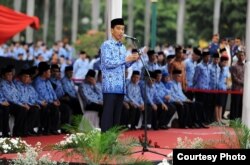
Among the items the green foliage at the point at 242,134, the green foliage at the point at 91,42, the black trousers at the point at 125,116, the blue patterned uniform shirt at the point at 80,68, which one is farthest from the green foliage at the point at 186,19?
the green foliage at the point at 242,134

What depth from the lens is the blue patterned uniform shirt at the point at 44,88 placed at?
55.1 ft

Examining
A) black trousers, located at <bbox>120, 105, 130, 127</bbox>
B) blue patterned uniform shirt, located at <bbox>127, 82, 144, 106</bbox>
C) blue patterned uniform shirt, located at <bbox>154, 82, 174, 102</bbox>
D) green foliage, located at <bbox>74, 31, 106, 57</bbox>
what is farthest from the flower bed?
green foliage, located at <bbox>74, 31, 106, 57</bbox>

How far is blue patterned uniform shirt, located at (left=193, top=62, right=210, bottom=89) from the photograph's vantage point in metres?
20.1

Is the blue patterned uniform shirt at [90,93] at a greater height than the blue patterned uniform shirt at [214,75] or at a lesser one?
lesser

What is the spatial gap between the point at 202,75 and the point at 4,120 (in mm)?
5898

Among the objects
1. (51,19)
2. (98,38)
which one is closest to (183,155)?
(98,38)

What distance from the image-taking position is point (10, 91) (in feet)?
52.6

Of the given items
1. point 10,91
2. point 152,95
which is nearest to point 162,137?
point 152,95

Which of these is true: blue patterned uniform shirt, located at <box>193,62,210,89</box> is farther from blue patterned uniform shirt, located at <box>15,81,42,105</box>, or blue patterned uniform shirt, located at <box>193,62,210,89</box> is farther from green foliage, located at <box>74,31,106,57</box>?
green foliage, located at <box>74,31,106,57</box>

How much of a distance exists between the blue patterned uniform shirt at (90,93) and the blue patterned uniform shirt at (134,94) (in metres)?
0.67

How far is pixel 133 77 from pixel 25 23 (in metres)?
2.44

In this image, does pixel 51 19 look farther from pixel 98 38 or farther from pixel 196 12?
pixel 98 38

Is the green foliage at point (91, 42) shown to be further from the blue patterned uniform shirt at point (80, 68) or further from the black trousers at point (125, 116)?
the black trousers at point (125, 116)

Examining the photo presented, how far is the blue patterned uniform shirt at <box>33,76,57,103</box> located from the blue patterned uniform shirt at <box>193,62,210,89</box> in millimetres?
4479
